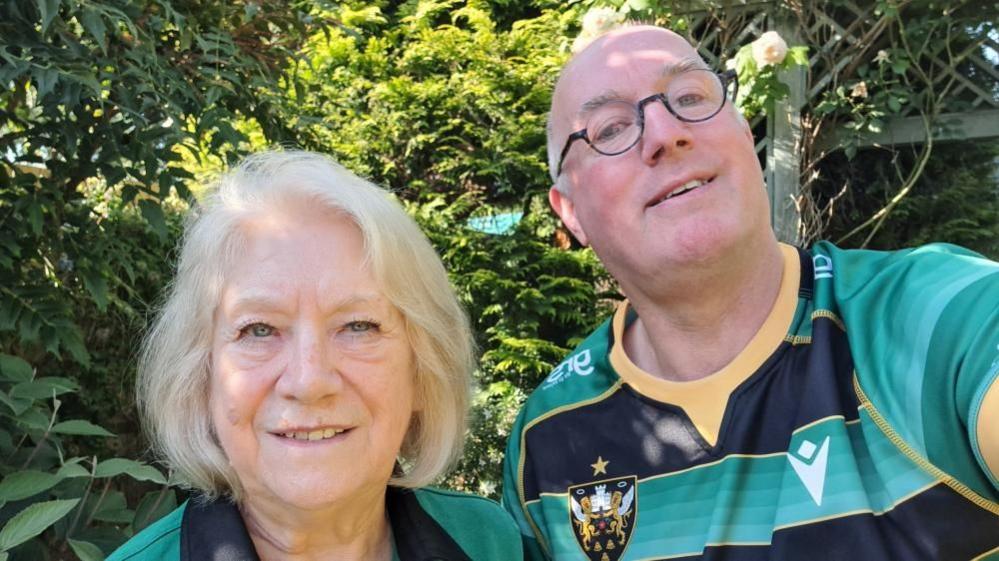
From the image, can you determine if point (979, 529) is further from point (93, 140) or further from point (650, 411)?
point (93, 140)

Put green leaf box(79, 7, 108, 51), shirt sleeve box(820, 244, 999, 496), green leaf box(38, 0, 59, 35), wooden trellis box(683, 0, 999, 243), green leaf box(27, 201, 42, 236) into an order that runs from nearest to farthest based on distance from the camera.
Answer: shirt sleeve box(820, 244, 999, 496)
green leaf box(38, 0, 59, 35)
green leaf box(79, 7, 108, 51)
green leaf box(27, 201, 42, 236)
wooden trellis box(683, 0, 999, 243)

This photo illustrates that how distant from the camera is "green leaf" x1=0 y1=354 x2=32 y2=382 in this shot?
83.6 inches

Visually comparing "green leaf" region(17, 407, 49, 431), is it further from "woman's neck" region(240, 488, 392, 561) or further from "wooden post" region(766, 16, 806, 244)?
"wooden post" region(766, 16, 806, 244)

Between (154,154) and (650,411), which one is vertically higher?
(154,154)

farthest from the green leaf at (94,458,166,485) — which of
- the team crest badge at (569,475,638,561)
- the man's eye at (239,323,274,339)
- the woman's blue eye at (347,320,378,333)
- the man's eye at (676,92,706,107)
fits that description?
the man's eye at (676,92,706,107)

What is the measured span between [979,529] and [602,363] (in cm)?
91

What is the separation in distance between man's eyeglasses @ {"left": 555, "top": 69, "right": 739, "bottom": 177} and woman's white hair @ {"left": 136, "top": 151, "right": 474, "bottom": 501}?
55 centimetres

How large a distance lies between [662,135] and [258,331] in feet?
3.27

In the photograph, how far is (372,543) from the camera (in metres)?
1.81

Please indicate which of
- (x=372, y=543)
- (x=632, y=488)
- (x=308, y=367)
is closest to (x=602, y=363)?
(x=632, y=488)

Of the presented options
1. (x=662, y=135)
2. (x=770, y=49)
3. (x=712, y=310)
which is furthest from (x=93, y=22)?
(x=770, y=49)

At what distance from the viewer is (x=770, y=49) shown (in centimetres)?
451

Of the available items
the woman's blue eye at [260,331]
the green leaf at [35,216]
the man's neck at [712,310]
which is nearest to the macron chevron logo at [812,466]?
the man's neck at [712,310]

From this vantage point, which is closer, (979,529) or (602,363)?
(979,529)
